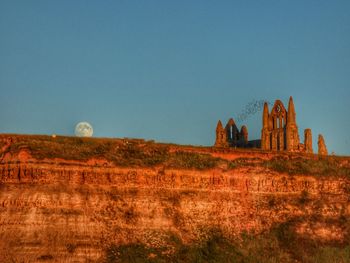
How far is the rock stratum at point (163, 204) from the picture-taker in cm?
5056

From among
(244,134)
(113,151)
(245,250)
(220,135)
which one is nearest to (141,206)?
(113,151)

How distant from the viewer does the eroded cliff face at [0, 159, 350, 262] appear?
49.9 m

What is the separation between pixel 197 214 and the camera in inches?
2277

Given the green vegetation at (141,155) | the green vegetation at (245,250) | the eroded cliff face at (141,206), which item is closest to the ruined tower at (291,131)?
the green vegetation at (141,155)

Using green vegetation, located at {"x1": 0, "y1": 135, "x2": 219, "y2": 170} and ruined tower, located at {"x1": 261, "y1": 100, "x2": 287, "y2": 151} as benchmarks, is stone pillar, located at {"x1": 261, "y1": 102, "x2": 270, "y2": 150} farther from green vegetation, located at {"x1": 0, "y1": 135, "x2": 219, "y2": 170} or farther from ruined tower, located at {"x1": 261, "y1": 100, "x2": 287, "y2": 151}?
green vegetation, located at {"x1": 0, "y1": 135, "x2": 219, "y2": 170}

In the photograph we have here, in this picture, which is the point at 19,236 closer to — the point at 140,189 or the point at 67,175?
the point at 67,175

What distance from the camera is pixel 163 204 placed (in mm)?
56562

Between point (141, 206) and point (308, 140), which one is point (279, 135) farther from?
point (141, 206)

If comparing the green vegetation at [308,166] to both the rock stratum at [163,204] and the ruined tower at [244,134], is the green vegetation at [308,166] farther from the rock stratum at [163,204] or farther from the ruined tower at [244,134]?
the ruined tower at [244,134]

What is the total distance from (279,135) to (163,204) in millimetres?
38651

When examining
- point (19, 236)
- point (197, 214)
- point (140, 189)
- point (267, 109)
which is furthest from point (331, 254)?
point (267, 109)

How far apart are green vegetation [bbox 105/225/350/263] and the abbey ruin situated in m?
28.7

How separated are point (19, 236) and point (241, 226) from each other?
1893 centimetres

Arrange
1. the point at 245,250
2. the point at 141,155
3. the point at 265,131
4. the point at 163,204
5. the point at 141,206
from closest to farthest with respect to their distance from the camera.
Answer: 1. the point at 141,206
2. the point at 163,204
3. the point at 245,250
4. the point at 141,155
5. the point at 265,131
